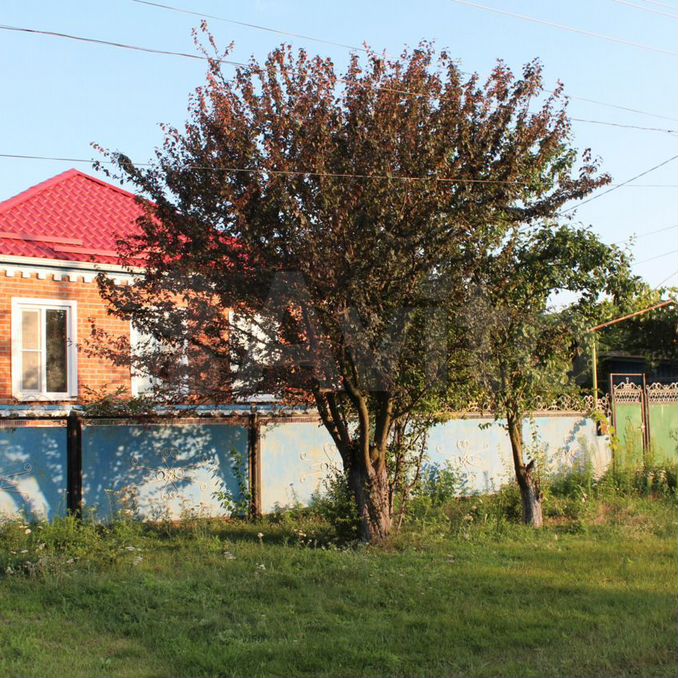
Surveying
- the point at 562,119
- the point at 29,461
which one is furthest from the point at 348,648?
the point at 562,119

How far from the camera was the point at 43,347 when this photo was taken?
13.1 m

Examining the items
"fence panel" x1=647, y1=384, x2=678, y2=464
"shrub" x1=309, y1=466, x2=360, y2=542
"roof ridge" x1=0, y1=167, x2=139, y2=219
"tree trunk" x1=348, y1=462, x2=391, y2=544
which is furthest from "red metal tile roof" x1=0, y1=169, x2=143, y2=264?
"fence panel" x1=647, y1=384, x2=678, y2=464

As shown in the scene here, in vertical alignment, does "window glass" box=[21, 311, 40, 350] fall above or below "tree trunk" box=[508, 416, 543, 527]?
Answer: above

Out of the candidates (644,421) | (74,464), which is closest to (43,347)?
(74,464)

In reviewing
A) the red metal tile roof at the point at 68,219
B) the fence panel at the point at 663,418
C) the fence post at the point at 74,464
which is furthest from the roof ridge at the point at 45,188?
the fence panel at the point at 663,418

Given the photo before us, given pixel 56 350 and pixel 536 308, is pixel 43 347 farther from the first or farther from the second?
pixel 536 308

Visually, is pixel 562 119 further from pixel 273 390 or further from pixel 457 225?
pixel 273 390

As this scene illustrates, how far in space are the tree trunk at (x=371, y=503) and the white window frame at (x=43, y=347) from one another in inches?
202

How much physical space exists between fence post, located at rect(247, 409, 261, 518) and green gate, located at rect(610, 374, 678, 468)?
6.36 m

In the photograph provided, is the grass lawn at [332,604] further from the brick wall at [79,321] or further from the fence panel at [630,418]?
the fence panel at [630,418]

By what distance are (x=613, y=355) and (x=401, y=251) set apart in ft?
57.4

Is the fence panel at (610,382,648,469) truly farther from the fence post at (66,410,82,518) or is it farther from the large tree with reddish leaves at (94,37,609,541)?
the fence post at (66,410,82,518)

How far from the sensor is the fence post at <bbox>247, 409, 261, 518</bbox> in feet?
37.7

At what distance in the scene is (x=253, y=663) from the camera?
5852mm
